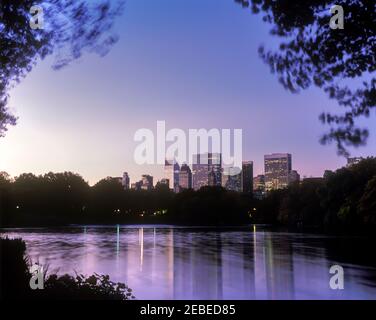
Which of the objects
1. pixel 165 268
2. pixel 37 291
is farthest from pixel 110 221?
pixel 37 291

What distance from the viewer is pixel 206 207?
1593 cm

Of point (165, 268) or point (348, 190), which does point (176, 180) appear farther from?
point (348, 190)

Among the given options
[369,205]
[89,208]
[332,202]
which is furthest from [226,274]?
[89,208]

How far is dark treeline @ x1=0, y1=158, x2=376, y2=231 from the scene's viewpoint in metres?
17.5

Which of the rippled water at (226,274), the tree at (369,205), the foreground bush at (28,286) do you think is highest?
the tree at (369,205)

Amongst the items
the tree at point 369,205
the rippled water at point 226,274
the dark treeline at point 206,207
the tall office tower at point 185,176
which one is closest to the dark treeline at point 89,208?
the dark treeline at point 206,207

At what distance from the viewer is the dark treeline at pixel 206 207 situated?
1745 centimetres

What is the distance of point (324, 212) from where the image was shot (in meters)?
26.7

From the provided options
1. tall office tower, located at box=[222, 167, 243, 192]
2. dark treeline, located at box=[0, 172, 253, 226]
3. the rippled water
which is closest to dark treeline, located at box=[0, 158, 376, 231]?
dark treeline, located at box=[0, 172, 253, 226]

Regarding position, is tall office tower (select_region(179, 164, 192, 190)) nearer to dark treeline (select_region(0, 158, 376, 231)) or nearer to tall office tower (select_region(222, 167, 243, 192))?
tall office tower (select_region(222, 167, 243, 192))

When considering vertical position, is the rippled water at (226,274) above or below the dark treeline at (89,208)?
below

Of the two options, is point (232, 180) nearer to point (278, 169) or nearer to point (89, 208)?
point (278, 169)

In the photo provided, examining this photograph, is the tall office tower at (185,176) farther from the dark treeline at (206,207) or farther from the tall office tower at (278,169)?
the dark treeline at (206,207)
